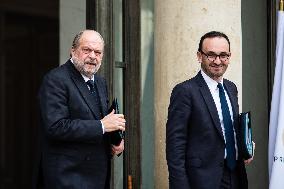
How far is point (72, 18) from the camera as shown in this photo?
19.3 ft

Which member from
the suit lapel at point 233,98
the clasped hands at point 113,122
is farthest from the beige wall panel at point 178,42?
the clasped hands at point 113,122

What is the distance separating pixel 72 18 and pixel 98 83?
2.50m

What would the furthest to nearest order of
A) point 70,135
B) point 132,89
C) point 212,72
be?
point 132,89
point 212,72
point 70,135

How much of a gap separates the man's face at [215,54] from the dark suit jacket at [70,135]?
735 mm

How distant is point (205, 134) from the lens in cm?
346

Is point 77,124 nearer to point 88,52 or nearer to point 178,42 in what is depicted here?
point 88,52

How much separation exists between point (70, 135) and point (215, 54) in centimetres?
103

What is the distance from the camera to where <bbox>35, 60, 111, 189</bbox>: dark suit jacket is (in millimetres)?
3166

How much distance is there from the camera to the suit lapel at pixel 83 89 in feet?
10.9

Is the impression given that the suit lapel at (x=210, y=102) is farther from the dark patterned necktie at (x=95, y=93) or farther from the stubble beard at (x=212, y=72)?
the dark patterned necktie at (x=95, y=93)

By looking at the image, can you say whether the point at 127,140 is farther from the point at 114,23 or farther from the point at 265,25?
the point at 265,25

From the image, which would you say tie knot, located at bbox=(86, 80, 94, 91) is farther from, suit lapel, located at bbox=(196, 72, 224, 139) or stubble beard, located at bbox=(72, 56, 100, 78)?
suit lapel, located at bbox=(196, 72, 224, 139)

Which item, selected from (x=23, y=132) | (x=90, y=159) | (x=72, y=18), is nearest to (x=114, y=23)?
(x=72, y=18)

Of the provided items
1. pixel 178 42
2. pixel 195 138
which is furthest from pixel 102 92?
pixel 178 42
